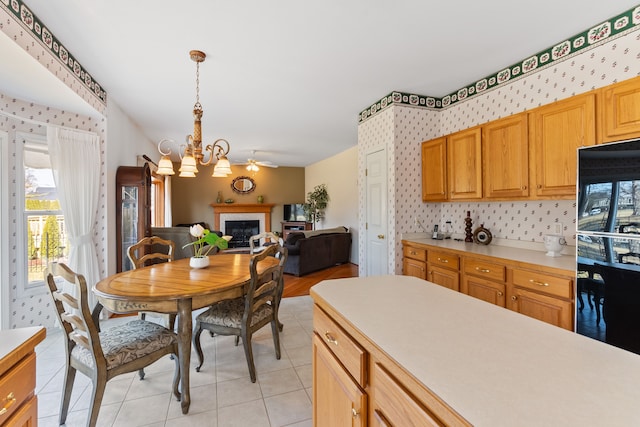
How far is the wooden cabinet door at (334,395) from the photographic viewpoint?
3.10ft

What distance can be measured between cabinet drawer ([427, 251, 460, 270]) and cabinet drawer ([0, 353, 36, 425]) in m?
2.91

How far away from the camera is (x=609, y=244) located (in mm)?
1576

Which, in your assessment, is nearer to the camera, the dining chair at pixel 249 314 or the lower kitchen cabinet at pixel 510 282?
the lower kitchen cabinet at pixel 510 282

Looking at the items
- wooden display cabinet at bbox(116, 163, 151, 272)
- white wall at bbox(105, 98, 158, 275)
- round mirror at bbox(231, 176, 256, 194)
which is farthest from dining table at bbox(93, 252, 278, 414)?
round mirror at bbox(231, 176, 256, 194)

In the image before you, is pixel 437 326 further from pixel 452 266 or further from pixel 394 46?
pixel 394 46

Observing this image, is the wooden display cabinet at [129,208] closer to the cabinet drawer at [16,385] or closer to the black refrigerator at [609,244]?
the cabinet drawer at [16,385]

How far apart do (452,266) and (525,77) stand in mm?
1945

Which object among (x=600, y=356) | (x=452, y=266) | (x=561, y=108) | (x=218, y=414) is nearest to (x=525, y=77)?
(x=561, y=108)

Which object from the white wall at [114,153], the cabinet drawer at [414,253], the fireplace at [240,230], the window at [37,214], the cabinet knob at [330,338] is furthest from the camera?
the fireplace at [240,230]

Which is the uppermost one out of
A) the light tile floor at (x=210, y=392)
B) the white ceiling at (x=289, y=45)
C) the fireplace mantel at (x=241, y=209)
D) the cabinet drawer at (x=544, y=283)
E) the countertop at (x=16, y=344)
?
the white ceiling at (x=289, y=45)

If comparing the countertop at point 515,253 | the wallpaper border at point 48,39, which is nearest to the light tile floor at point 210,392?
the countertop at point 515,253

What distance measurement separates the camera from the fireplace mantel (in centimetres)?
821

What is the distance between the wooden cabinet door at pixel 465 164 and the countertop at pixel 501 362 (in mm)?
2143

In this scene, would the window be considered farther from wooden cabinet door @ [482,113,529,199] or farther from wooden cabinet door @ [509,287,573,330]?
wooden cabinet door @ [482,113,529,199]
